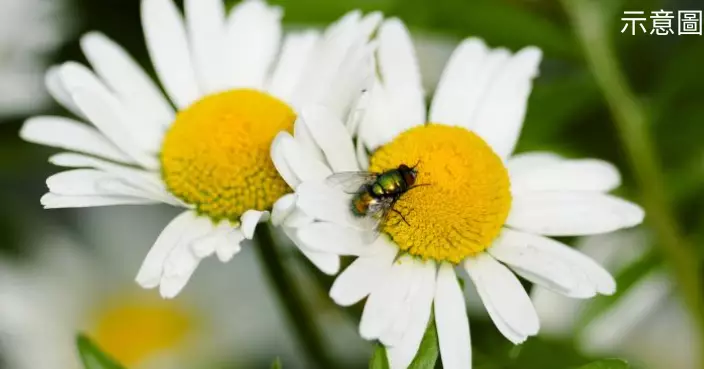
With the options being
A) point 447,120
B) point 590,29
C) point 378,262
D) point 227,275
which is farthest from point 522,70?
point 227,275

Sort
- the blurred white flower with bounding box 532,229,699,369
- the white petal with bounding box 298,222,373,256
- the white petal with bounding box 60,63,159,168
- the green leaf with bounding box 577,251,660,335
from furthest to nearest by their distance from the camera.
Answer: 1. the blurred white flower with bounding box 532,229,699,369
2. the green leaf with bounding box 577,251,660,335
3. the white petal with bounding box 60,63,159,168
4. the white petal with bounding box 298,222,373,256

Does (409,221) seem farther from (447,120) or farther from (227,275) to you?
(227,275)

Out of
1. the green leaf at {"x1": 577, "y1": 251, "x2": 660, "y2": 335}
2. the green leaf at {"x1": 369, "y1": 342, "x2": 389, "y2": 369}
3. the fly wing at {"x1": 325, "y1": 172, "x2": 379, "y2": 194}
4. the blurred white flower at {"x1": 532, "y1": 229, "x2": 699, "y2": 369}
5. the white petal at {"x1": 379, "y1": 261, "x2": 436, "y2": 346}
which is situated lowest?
the blurred white flower at {"x1": 532, "y1": 229, "x2": 699, "y2": 369}

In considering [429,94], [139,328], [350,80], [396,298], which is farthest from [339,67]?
[139,328]

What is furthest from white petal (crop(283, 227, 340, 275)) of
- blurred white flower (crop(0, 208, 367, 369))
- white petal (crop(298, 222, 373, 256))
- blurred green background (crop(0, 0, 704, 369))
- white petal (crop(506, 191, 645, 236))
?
blurred white flower (crop(0, 208, 367, 369))

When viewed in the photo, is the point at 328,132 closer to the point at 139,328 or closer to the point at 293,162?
the point at 293,162

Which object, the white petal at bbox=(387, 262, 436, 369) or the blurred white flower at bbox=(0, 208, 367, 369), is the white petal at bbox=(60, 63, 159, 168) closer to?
the white petal at bbox=(387, 262, 436, 369)
